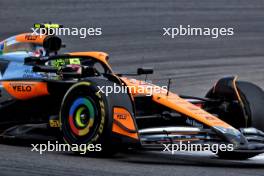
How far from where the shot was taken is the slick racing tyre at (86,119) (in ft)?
27.8

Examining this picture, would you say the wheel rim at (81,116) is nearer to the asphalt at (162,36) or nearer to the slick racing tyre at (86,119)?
the slick racing tyre at (86,119)

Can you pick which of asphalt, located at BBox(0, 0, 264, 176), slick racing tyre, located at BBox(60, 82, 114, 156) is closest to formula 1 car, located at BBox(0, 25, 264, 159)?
slick racing tyre, located at BBox(60, 82, 114, 156)

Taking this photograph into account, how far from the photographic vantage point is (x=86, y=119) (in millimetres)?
8664

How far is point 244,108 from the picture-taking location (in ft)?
30.9

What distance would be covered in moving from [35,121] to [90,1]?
40.6 ft

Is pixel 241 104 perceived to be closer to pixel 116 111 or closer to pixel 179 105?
pixel 179 105

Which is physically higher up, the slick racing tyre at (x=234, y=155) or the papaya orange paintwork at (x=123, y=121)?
the papaya orange paintwork at (x=123, y=121)

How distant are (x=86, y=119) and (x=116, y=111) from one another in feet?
1.25

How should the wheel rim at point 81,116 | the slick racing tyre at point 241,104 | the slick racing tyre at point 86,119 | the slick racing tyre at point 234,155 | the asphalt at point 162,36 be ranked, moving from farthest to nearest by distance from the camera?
the asphalt at point 162,36
the slick racing tyre at point 241,104
the slick racing tyre at point 234,155
the wheel rim at point 81,116
the slick racing tyre at point 86,119

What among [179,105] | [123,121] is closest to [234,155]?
[179,105]

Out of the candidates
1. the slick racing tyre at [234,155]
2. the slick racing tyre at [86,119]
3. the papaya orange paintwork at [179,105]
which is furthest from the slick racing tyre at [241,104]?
the slick racing tyre at [86,119]

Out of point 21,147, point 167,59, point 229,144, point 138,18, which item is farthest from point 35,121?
point 138,18

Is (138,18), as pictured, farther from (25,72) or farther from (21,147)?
(21,147)

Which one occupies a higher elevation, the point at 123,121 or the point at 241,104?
the point at 241,104
